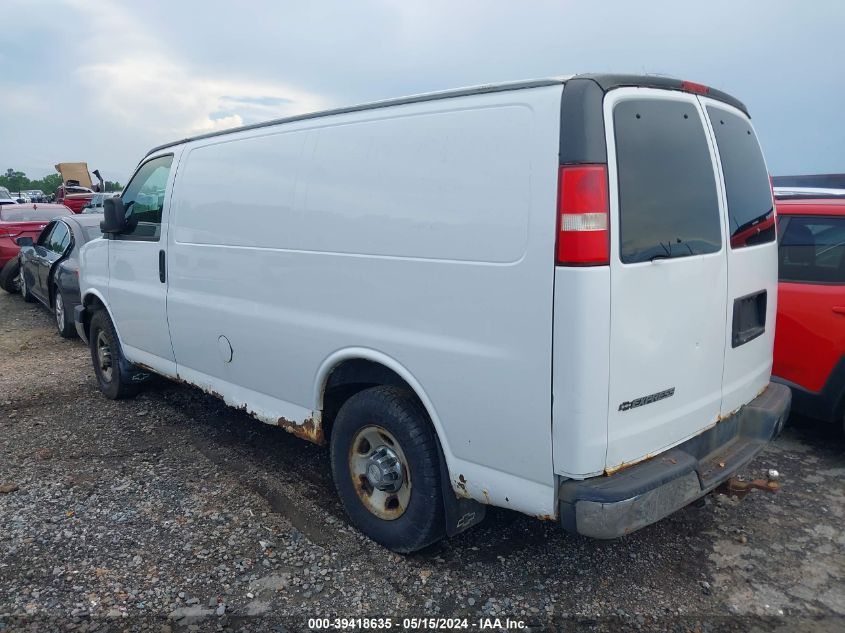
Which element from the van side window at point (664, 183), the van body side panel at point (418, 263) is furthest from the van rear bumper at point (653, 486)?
the van side window at point (664, 183)

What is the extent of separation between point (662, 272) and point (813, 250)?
259 centimetres

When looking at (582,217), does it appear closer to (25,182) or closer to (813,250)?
(813,250)

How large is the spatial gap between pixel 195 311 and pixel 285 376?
1.02 meters

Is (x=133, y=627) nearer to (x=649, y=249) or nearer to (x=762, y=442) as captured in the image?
(x=649, y=249)

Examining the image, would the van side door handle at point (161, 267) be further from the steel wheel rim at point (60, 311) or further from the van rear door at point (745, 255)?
the steel wheel rim at point (60, 311)

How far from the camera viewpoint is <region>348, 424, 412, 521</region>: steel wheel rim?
3.28 metres

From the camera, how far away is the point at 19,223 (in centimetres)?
1176

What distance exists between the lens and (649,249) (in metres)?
2.61

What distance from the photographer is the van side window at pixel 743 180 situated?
3098 millimetres

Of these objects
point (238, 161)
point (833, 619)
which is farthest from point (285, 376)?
point (833, 619)

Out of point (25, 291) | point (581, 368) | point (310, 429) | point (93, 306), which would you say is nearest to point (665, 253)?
point (581, 368)

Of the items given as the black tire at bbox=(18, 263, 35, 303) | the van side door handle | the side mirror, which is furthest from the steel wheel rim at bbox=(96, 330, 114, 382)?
the black tire at bbox=(18, 263, 35, 303)

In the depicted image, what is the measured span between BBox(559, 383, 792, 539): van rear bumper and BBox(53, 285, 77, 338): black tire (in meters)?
7.55

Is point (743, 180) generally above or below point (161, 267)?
above
